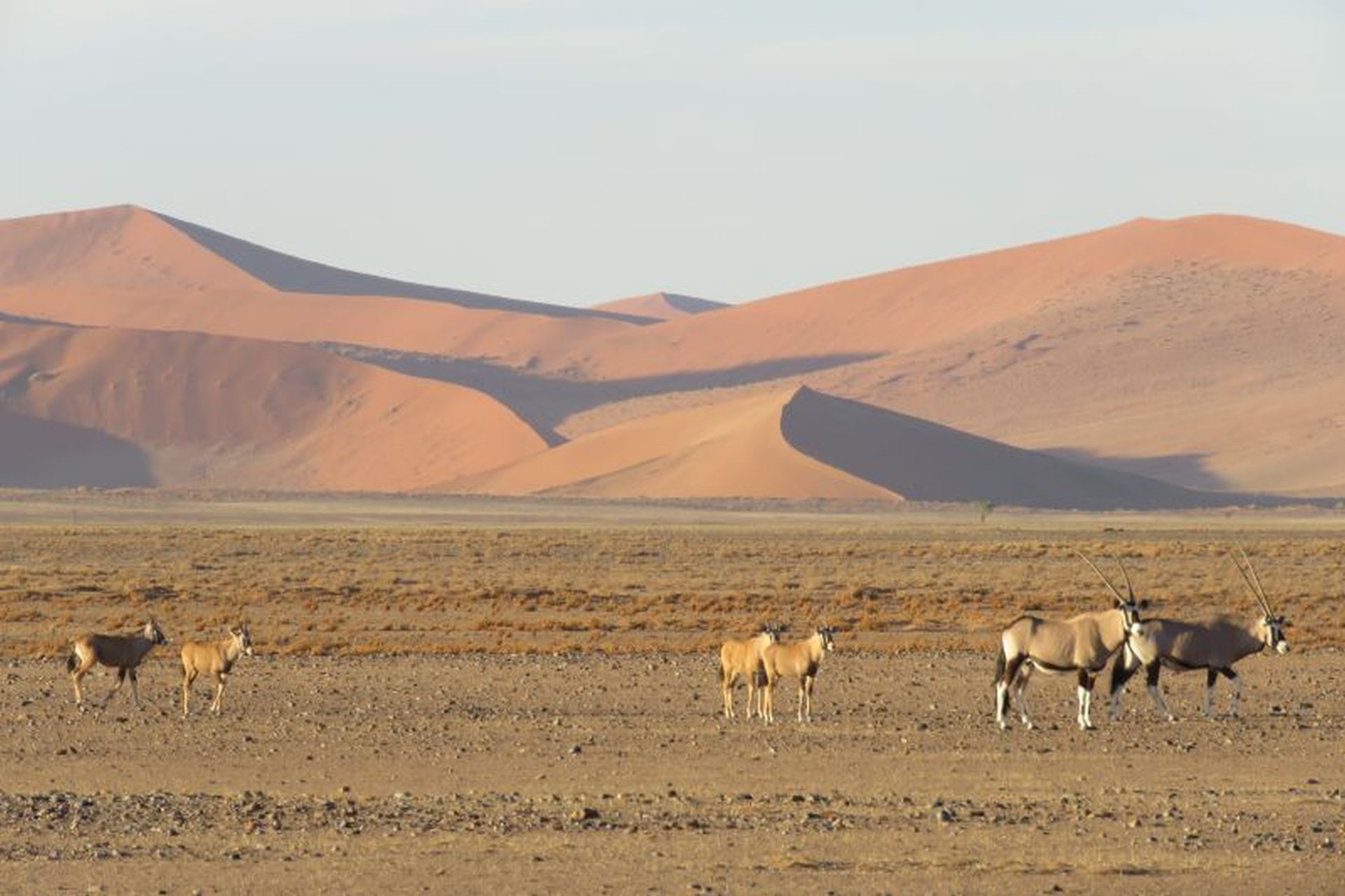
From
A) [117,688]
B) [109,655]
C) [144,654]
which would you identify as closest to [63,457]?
[144,654]

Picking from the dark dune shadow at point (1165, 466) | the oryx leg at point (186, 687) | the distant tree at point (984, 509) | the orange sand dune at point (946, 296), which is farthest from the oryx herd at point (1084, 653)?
the orange sand dune at point (946, 296)

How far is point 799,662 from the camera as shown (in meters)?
17.9

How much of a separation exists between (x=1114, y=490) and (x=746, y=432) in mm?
17205

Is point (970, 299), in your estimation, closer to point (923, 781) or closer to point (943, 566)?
point (943, 566)

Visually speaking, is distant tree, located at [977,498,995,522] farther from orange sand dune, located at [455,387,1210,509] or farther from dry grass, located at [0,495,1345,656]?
dry grass, located at [0,495,1345,656]

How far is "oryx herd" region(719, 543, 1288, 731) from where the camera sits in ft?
58.5

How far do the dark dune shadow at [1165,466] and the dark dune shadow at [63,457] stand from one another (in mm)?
48789

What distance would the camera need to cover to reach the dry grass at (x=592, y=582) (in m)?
29.1

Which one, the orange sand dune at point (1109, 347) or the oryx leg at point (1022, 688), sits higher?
the orange sand dune at point (1109, 347)

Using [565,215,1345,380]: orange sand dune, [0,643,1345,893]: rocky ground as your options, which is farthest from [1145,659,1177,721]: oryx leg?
[565,215,1345,380]: orange sand dune

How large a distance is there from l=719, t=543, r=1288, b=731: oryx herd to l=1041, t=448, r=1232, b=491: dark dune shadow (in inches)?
4020

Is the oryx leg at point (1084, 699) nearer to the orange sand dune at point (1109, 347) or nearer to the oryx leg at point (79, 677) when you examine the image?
the oryx leg at point (79, 677)

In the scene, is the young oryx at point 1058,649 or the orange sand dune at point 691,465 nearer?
the young oryx at point 1058,649

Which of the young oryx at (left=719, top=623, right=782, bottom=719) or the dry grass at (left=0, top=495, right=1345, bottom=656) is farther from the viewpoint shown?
the dry grass at (left=0, top=495, right=1345, bottom=656)
